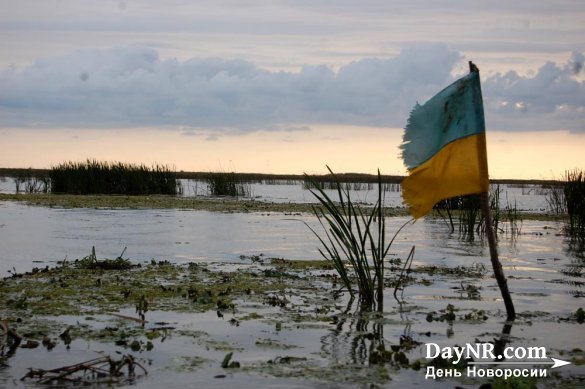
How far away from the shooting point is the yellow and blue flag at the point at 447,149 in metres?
7.90

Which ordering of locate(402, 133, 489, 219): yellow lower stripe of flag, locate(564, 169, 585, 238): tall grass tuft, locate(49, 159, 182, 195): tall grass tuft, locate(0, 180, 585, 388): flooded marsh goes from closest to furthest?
locate(0, 180, 585, 388): flooded marsh < locate(402, 133, 489, 219): yellow lower stripe of flag < locate(564, 169, 585, 238): tall grass tuft < locate(49, 159, 182, 195): tall grass tuft

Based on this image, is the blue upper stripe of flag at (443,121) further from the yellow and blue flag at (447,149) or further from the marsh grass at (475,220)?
the marsh grass at (475,220)

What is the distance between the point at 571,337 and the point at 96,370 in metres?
4.77

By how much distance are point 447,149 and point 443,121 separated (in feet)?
0.95

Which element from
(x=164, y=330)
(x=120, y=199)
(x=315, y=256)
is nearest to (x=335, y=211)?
(x=164, y=330)

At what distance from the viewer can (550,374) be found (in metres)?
6.51

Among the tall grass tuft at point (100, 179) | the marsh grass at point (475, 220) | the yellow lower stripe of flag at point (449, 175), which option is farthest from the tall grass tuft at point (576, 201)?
the tall grass tuft at point (100, 179)

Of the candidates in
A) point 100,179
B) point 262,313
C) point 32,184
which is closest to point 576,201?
point 262,313

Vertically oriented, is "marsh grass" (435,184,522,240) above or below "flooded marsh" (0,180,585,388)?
above

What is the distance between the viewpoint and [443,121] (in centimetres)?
800

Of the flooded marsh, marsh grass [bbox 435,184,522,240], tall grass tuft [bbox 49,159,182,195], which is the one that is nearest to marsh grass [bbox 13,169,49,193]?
tall grass tuft [bbox 49,159,182,195]

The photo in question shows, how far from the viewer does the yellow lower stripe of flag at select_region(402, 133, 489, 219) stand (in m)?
7.89

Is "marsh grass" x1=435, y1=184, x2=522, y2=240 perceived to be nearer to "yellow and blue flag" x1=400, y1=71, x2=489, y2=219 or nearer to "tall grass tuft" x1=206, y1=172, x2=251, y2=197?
"yellow and blue flag" x1=400, y1=71, x2=489, y2=219

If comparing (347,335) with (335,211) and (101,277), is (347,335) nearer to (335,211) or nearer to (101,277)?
(335,211)
